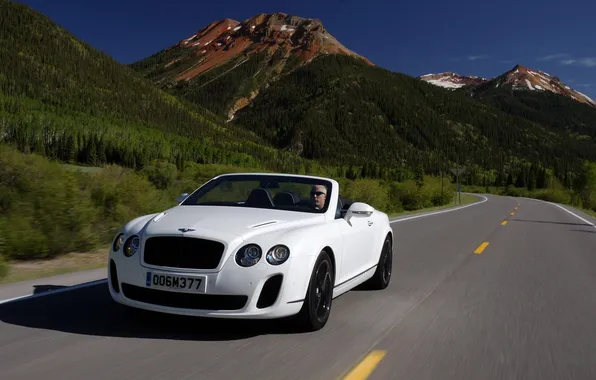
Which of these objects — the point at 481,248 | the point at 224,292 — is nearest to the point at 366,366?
the point at 224,292

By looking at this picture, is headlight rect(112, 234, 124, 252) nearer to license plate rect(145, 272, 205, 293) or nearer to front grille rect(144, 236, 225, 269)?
front grille rect(144, 236, 225, 269)

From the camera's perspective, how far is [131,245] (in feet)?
16.0

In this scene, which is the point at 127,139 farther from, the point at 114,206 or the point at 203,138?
the point at 114,206

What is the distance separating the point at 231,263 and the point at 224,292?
8.9 inches

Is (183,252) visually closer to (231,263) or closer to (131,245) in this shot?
(231,263)

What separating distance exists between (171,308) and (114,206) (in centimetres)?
800

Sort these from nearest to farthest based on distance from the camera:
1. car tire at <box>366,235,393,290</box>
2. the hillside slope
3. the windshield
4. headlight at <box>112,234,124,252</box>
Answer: headlight at <box>112,234,124,252</box> < the windshield < car tire at <box>366,235,393,290</box> < the hillside slope

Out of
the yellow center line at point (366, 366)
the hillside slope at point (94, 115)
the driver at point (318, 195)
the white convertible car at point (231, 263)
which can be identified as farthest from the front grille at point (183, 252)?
the hillside slope at point (94, 115)

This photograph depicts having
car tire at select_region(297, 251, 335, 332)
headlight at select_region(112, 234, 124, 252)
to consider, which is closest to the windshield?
car tire at select_region(297, 251, 335, 332)

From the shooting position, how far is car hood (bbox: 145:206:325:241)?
4680 millimetres

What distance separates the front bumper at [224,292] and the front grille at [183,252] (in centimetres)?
8

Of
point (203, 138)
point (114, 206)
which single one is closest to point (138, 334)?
point (114, 206)

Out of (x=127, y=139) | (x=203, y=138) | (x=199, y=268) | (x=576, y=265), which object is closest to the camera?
(x=199, y=268)

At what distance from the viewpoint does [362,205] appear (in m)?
6.12
